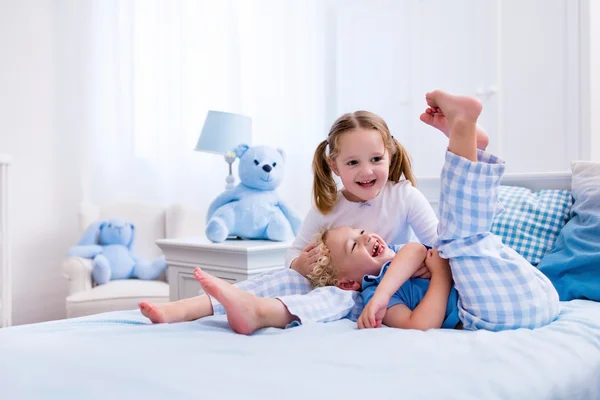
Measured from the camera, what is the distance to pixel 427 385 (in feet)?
2.78

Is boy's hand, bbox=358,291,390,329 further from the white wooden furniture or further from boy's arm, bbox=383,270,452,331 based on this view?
the white wooden furniture

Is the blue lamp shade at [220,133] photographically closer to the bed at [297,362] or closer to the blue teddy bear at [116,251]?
the blue teddy bear at [116,251]

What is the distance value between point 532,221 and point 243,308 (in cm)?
92

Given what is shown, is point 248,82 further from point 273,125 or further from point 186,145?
point 186,145

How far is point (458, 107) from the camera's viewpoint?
1172 mm

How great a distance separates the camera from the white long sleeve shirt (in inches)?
61.3

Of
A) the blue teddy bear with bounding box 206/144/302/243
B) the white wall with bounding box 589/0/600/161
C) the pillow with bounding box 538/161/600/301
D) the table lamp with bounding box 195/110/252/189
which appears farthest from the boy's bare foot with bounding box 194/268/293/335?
the white wall with bounding box 589/0/600/161

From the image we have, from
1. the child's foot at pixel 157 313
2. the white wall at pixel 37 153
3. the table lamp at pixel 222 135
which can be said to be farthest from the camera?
the white wall at pixel 37 153

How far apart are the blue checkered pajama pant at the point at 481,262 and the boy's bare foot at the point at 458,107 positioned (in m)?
0.07

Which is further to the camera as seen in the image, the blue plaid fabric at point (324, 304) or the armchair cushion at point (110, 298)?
the armchair cushion at point (110, 298)

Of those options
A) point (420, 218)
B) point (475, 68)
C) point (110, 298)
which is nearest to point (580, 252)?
point (420, 218)

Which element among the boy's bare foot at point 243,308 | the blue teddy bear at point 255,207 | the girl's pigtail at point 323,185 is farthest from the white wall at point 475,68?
the boy's bare foot at point 243,308

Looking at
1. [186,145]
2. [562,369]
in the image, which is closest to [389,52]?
[186,145]

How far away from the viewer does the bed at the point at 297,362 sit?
808 mm
